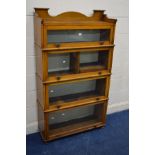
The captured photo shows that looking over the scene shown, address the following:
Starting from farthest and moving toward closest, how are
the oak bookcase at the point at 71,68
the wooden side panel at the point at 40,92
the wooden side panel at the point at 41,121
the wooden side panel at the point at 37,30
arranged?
the wooden side panel at the point at 41,121 < the wooden side panel at the point at 40,92 < the oak bookcase at the point at 71,68 < the wooden side panel at the point at 37,30

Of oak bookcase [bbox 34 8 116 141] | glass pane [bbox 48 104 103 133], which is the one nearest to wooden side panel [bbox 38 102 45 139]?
oak bookcase [bbox 34 8 116 141]

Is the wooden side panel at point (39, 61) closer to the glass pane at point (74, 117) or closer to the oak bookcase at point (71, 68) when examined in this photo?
the oak bookcase at point (71, 68)

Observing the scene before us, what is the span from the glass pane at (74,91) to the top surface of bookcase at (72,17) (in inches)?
27.2

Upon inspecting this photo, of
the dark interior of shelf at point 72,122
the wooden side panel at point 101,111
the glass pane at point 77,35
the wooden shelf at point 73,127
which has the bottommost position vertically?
the wooden shelf at point 73,127

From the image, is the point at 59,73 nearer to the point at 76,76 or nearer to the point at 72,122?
the point at 76,76

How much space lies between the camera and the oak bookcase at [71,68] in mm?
1822

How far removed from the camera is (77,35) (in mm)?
1946

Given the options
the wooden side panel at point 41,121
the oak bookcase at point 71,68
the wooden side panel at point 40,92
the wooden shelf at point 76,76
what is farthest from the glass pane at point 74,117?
the wooden shelf at point 76,76

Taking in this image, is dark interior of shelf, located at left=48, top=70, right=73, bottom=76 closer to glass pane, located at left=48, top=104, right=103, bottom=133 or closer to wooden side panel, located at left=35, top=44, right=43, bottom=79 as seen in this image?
wooden side panel, located at left=35, top=44, right=43, bottom=79

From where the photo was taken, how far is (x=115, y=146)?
7.08 feet

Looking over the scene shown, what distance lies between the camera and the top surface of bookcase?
1.85 meters

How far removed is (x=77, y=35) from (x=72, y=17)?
0.72ft

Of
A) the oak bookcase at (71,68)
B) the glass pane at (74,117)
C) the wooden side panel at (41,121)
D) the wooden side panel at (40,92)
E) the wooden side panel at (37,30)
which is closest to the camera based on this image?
the wooden side panel at (37,30)

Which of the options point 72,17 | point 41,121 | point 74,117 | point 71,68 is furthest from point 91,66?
point 41,121
